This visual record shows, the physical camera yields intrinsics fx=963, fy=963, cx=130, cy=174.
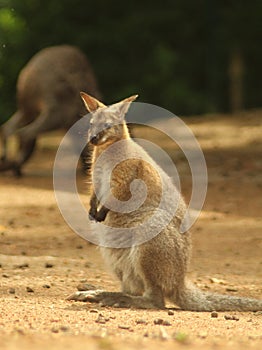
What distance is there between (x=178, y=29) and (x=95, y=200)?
16.8m

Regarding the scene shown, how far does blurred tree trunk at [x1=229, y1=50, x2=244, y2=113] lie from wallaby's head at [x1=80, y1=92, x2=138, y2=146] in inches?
578

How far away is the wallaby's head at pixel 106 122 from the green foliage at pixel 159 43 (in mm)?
13595

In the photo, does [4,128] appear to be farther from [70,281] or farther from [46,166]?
[70,281]

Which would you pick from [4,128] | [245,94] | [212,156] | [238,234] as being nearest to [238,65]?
[245,94]

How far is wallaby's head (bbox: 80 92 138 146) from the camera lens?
6559 millimetres

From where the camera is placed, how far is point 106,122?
6590mm

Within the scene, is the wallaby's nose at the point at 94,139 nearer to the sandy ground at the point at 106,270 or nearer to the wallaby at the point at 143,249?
the wallaby at the point at 143,249

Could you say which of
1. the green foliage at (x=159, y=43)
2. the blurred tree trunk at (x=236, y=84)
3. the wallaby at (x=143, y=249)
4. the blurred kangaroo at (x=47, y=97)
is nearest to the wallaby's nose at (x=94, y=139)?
the wallaby at (x=143, y=249)

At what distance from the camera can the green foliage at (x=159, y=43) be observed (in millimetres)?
21000

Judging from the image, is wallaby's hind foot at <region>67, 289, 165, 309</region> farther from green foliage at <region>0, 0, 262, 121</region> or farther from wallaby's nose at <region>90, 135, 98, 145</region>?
green foliage at <region>0, 0, 262, 121</region>

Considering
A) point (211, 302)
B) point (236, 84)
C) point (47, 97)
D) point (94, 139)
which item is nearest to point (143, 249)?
point (211, 302)

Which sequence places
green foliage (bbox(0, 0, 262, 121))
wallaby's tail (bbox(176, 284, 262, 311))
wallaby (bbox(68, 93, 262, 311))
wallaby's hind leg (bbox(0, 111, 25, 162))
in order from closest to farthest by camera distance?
wallaby (bbox(68, 93, 262, 311)) → wallaby's tail (bbox(176, 284, 262, 311)) → wallaby's hind leg (bbox(0, 111, 25, 162)) → green foliage (bbox(0, 0, 262, 121))

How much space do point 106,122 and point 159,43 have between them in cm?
1611

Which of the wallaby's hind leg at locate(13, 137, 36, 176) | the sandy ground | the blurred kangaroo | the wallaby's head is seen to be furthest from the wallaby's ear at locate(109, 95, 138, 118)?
the wallaby's hind leg at locate(13, 137, 36, 176)
